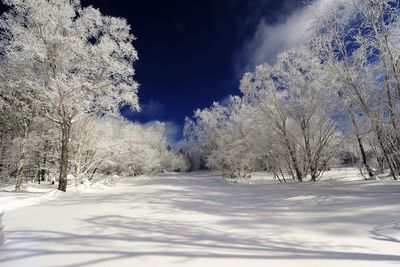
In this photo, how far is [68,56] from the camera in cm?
1347

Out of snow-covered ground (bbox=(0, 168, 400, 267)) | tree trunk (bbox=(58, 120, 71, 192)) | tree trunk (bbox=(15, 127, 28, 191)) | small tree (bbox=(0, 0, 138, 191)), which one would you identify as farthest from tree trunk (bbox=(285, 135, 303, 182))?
tree trunk (bbox=(15, 127, 28, 191))

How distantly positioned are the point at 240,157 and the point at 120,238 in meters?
27.2

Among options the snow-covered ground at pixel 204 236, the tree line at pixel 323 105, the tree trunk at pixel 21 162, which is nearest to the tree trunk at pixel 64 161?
the tree trunk at pixel 21 162

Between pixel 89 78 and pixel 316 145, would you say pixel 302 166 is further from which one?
pixel 89 78

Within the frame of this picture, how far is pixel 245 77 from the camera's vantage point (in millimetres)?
23734

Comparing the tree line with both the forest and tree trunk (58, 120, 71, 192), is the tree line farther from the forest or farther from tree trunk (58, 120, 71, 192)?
tree trunk (58, 120, 71, 192)

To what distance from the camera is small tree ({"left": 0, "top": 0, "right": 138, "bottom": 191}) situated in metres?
12.8

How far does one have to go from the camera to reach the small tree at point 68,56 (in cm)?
1279

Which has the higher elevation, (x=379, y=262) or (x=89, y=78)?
(x=89, y=78)

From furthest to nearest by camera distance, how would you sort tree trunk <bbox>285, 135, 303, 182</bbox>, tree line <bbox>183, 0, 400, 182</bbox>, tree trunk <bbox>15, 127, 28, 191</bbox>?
tree trunk <bbox>285, 135, 303, 182</bbox>
tree trunk <bbox>15, 127, 28, 191</bbox>
tree line <bbox>183, 0, 400, 182</bbox>

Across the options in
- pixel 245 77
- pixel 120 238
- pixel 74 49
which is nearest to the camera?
pixel 120 238

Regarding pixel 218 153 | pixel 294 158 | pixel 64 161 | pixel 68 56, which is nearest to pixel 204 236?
pixel 64 161

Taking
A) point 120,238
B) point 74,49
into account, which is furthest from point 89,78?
point 120,238

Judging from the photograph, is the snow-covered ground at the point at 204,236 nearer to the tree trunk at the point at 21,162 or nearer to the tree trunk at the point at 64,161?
the tree trunk at the point at 64,161
